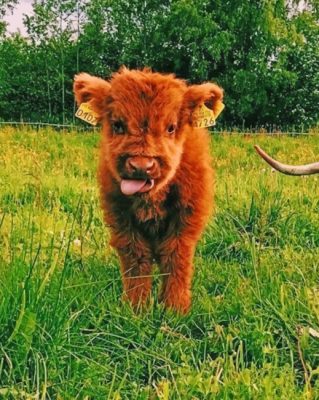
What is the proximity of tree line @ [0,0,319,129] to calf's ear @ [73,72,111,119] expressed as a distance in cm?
2704

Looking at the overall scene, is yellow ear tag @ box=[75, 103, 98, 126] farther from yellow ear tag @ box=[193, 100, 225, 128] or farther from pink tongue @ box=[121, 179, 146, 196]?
pink tongue @ box=[121, 179, 146, 196]

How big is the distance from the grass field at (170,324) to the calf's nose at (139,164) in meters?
0.40

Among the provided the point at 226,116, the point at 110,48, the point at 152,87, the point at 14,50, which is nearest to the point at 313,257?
the point at 152,87

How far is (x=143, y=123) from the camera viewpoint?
12.8 ft

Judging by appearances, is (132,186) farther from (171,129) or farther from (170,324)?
(170,324)

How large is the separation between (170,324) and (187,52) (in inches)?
1206

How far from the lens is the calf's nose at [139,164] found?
3766 mm

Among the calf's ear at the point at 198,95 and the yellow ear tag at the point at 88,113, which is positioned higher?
the calf's ear at the point at 198,95

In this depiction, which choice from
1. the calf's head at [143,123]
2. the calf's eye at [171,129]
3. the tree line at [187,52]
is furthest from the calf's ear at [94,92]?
the tree line at [187,52]

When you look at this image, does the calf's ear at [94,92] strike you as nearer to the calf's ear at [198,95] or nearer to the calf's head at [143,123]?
the calf's head at [143,123]

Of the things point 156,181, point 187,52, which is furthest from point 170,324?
point 187,52

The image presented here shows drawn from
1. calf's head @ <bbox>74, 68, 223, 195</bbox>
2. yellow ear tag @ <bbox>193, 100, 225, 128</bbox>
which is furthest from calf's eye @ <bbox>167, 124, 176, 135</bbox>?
yellow ear tag @ <bbox>193, 100, 225, 128</bbox>

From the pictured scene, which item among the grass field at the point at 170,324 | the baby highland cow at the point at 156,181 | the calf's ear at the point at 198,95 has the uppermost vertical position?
the calf's ear at the point at 198,95

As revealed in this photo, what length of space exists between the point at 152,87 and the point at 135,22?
33726 millimetres
